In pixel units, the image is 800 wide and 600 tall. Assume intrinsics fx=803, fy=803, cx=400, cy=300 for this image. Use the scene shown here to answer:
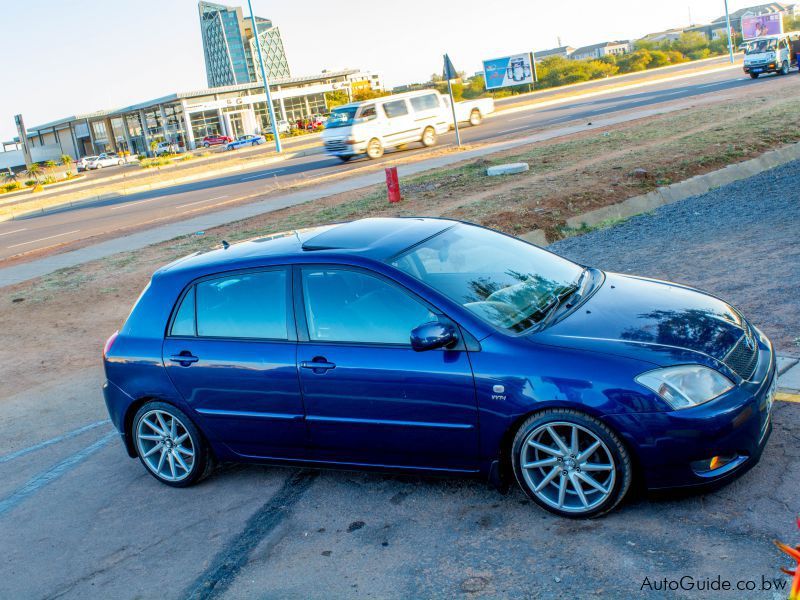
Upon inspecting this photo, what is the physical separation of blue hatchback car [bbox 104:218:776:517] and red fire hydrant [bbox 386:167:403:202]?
10497mm

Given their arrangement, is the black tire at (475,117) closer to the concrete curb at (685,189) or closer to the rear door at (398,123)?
the rear door at (398,123)

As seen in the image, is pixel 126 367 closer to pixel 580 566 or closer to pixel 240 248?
pixel 240 248

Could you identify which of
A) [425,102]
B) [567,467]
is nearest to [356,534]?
[567,467]

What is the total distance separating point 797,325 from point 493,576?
11.7ft

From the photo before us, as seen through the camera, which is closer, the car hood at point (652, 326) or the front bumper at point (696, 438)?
the front bumper at point (696, 438)

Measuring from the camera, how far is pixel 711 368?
3.83m

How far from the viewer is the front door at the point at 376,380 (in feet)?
13.6

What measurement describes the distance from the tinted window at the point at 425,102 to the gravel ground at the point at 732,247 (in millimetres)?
19859

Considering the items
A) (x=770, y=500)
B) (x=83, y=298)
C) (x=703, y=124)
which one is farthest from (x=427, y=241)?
(x=703, y=124)

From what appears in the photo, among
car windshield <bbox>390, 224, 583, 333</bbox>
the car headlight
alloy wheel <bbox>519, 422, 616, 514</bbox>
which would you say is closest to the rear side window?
car windshield <bbox>390, 224, 583, 333</bbox>

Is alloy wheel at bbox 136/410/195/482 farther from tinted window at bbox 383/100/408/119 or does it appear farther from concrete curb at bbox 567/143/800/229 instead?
tinted window at bbox 383/100/408/119

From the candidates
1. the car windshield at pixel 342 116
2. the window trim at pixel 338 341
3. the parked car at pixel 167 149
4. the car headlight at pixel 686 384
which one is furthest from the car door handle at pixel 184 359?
the parked car at pixel 167 149

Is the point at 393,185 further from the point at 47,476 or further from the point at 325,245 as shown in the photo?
the point at 325,245

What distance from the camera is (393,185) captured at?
15.8 meters
